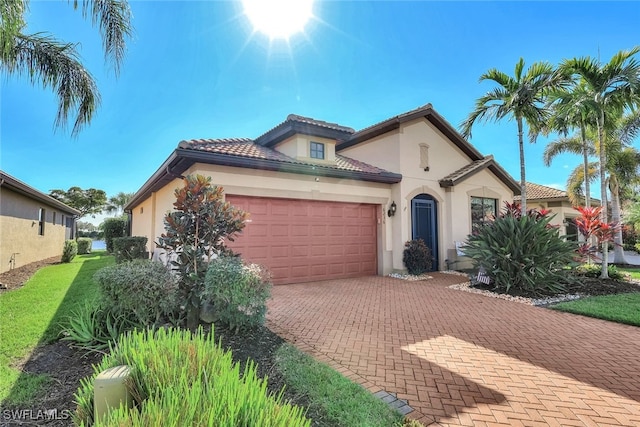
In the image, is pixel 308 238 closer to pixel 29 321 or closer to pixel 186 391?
pixel 29 321

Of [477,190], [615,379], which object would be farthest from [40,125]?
[477,190]

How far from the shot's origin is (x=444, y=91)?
13320 millimetres

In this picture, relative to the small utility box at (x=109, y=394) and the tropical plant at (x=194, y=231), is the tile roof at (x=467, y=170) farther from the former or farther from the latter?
the small utility box at (x=109, y=394)

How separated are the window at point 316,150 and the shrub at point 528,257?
261 inches

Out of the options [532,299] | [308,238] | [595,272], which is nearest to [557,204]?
[595,272]

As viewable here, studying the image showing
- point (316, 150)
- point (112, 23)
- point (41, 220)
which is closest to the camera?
point (112, 23)

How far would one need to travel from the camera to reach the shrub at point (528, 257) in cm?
880

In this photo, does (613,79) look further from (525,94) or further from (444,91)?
(444,91)

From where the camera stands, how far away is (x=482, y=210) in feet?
48.7

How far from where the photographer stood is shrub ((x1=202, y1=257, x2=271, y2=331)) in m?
4.66

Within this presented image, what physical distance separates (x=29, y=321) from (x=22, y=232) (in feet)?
37.7

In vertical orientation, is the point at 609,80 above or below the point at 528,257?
above

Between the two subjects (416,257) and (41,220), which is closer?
(416,257)

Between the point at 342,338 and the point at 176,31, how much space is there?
382 inches
